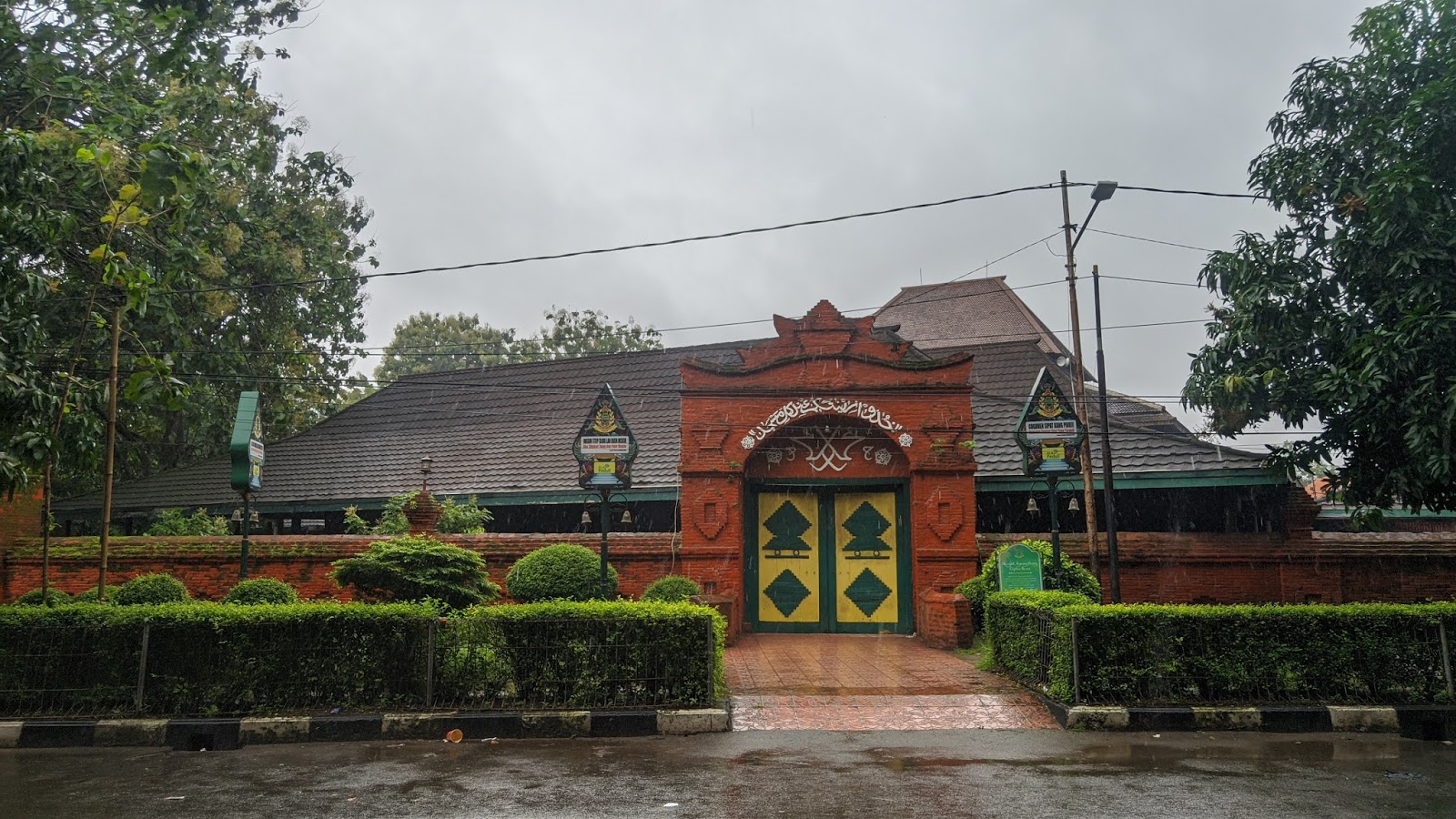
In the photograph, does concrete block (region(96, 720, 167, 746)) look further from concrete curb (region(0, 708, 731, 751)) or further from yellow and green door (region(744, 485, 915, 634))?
yellow and green door (region(744, 485, 915, 634))

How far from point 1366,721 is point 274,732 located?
10128mm

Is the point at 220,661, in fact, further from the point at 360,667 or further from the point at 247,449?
the point at 247,449

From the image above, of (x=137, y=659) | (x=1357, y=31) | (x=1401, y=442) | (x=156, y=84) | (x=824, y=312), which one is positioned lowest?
(x=137, y=659)

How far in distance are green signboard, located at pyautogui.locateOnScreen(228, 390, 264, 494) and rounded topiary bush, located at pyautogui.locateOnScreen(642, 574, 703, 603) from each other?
5.54 metres

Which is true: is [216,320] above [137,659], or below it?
above

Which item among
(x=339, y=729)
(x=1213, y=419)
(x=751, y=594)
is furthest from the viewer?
(x=751, y=594)

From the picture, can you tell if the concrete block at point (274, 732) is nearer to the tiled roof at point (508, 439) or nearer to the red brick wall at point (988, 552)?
the red brick wall at point (988, 552)

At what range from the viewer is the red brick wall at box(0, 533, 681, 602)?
1656 centimetres

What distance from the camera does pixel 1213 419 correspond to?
1602cm

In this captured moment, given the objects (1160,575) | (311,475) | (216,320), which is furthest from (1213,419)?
(216,320)

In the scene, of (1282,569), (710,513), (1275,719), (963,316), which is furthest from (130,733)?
(963,316)

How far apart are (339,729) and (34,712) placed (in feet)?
10.3

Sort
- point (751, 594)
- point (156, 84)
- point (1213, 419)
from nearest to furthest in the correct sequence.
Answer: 1. point (1213, 419)
2. point (751, 594)
3. point (156, 84)

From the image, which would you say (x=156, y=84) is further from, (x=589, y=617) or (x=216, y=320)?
(x=589, y=617)
